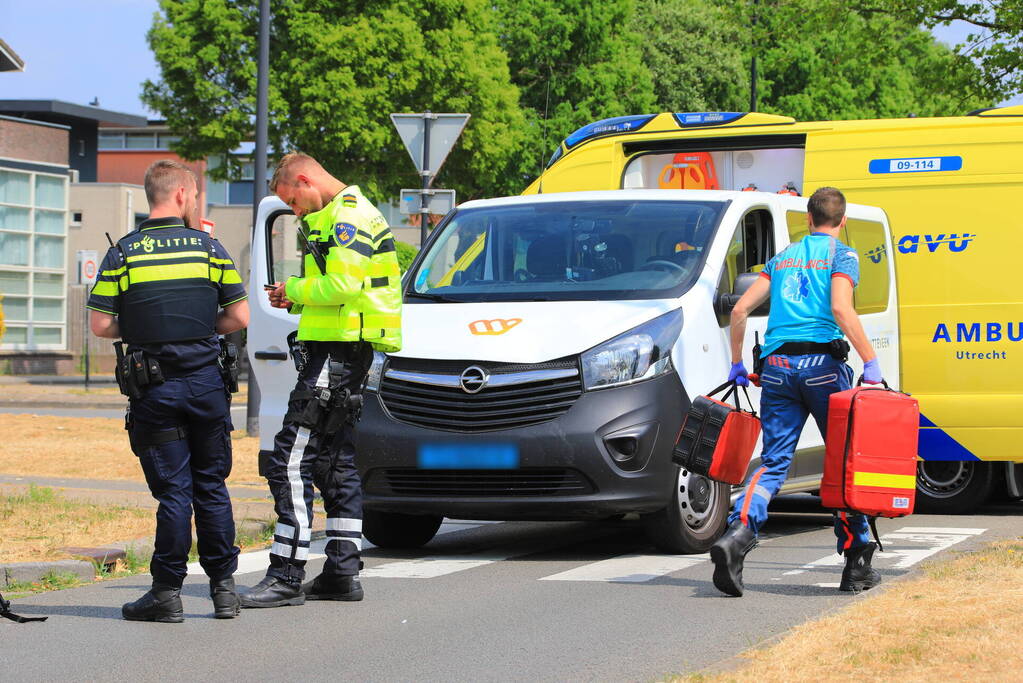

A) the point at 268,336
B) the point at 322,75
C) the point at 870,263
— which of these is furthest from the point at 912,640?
the point at 322,75

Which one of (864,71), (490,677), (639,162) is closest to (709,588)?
(490,677)

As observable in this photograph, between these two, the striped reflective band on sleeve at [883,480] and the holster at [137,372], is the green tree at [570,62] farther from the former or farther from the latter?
the holster at [137,372]

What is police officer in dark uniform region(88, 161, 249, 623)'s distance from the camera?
21.7 feet

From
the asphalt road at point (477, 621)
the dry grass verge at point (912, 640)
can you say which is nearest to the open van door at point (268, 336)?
the asphalt road at point (477, 621)

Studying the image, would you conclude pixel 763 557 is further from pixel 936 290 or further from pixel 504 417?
pixel 936 290

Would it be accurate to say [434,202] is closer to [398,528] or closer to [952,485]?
[952,485]

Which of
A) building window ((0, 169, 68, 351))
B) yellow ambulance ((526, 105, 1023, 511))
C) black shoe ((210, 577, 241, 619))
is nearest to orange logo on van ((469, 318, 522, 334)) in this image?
black shoe ((210, 577, 241, 619))

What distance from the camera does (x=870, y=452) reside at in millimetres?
7258

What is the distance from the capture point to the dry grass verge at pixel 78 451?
13.8 m

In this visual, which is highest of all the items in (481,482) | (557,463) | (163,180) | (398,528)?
(163,180)

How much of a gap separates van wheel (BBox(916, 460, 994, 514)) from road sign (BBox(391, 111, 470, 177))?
5.32m

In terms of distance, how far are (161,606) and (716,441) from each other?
256 cm

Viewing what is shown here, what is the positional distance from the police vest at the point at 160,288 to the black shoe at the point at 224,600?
105 cm

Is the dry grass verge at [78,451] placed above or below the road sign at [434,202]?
below
